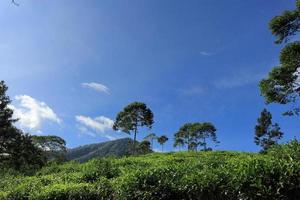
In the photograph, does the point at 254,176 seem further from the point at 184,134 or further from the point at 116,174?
the point at 184,134

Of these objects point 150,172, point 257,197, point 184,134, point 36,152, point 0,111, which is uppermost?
point 184,134

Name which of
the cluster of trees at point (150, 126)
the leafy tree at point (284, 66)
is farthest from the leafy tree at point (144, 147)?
the leafy tree at point (284, 66)

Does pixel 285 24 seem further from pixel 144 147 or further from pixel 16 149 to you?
pixel 144 147

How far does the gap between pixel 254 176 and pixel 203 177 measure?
3.57 ft

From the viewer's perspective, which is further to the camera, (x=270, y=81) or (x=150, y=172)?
(x=270, y=81)

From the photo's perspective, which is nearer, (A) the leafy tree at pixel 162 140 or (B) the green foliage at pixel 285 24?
(B) the green foliage at pixel 285 24

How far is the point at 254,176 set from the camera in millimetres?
7246

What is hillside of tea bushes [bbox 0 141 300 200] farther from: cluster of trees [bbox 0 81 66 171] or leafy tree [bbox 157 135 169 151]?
leafy tree [bbox 157 135 169 151]

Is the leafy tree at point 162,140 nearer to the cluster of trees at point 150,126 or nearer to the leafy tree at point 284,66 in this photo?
the cluster of trees at point 150,126

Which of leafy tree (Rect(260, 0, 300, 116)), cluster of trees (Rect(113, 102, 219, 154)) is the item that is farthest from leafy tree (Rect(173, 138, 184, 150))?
leafy tree (Rect(260, 0, 300, 116))

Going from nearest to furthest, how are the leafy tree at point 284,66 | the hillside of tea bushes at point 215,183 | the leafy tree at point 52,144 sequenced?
the hillside of tea bushes at point 215,183
the leafy tree at point 284,66
the leafy tree at point 52,144

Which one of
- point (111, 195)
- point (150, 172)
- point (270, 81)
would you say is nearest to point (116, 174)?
point (111, 195)

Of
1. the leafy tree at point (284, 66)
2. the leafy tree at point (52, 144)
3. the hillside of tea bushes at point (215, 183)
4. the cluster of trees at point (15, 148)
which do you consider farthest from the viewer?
the leafy tree at point (52, 144)

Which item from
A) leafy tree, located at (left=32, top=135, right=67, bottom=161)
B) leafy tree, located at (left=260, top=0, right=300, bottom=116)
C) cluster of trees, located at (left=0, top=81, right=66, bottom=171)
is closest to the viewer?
leafy tree, located at (left=260, top=0, right=300, bottom=116)
